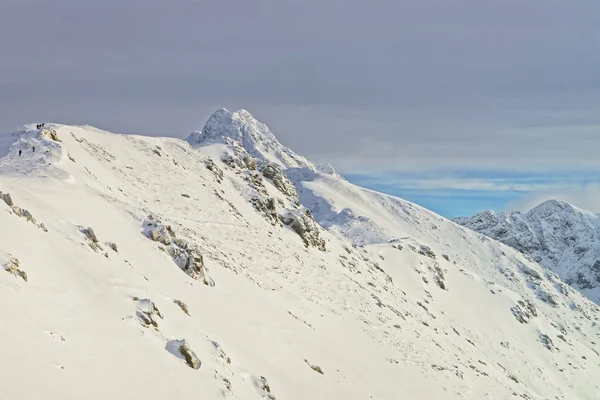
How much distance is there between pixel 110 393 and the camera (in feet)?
46.1

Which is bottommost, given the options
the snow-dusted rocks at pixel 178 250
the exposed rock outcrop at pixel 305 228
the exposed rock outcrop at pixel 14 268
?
the exposed rock outcrop at pixel 14 268

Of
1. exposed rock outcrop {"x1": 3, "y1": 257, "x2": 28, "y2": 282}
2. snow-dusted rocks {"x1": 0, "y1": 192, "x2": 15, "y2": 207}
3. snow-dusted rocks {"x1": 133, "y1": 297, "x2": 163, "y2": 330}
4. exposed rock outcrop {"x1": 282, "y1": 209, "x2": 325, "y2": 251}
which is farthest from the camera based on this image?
exposed rock outcrop {"x1": 282, "y1": 209, "x2": 325, "y2": 251}

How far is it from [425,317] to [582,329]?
6907cm

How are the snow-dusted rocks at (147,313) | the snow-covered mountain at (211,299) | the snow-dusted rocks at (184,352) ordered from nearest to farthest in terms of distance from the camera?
the snow-covered mountain at (211,299) < the snow-dusted rocks at (184,352) < the snow-dusted rocks at (147,313)

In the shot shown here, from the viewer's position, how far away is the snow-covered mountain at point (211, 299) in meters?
16.2

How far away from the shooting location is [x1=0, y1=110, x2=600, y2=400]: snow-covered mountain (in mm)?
16172

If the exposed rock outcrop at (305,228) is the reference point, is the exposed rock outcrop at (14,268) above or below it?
below

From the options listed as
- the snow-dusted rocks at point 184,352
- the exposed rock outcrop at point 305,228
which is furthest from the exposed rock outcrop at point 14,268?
the exposed rock outcrop at point 305,228

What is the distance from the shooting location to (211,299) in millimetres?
28062

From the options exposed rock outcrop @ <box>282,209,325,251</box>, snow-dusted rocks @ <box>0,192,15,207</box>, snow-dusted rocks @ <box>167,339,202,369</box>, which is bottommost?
snow-dusted rocks @ <box>167,339,202,369</box>

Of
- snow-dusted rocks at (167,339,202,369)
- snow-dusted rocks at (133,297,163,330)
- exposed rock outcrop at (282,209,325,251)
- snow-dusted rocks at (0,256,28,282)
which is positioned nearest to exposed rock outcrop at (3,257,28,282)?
snow-dusted rocks at (0,256,28,282)

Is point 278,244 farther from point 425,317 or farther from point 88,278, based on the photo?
point 88,278

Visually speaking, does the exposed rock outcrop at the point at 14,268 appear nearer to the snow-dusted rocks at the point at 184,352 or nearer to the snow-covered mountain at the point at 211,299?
the snow-covered mountain at the point at 211,299

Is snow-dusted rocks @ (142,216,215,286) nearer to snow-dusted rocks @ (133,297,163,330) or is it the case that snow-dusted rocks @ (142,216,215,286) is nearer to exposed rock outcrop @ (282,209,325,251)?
snow-dusted rocks @ (133,297,163,330)
